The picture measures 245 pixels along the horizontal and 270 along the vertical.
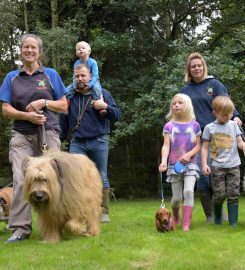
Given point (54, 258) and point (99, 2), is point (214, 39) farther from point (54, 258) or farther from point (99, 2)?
point (54, 258)

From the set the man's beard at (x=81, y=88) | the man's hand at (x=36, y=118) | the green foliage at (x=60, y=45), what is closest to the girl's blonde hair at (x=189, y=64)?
the man's beard at (x=81, y=88)

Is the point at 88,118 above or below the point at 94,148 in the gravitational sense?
above

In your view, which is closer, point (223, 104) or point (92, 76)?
point (223, 104)

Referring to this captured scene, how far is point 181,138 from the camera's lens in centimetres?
666

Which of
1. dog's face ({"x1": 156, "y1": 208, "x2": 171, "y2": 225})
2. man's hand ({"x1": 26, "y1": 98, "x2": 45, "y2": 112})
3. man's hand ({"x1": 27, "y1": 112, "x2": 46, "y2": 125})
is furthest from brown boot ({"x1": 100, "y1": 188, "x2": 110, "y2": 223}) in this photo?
man's hand ({"x1": 26, "y1": 98, "x2": 45, "y2": 112})

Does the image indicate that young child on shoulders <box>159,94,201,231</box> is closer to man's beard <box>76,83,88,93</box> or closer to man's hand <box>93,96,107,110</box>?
man's hand <box>93,96,107,110</box>

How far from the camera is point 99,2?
1709cm

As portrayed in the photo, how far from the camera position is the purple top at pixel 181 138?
665 cm

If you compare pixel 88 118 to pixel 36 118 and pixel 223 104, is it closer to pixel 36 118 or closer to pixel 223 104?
pixel 36 118

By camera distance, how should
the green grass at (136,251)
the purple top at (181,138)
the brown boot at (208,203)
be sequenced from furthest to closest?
the brown boot at (208,203), the purple top at (181,138), the green grass at (136,251)

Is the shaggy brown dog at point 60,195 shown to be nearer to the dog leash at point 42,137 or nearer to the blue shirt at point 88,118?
the dog leash at point 42,137

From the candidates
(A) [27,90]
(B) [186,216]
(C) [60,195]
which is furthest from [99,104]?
(B) [186,216]

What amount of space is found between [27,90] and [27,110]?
0.82ft

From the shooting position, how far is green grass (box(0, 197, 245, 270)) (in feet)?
15.4
